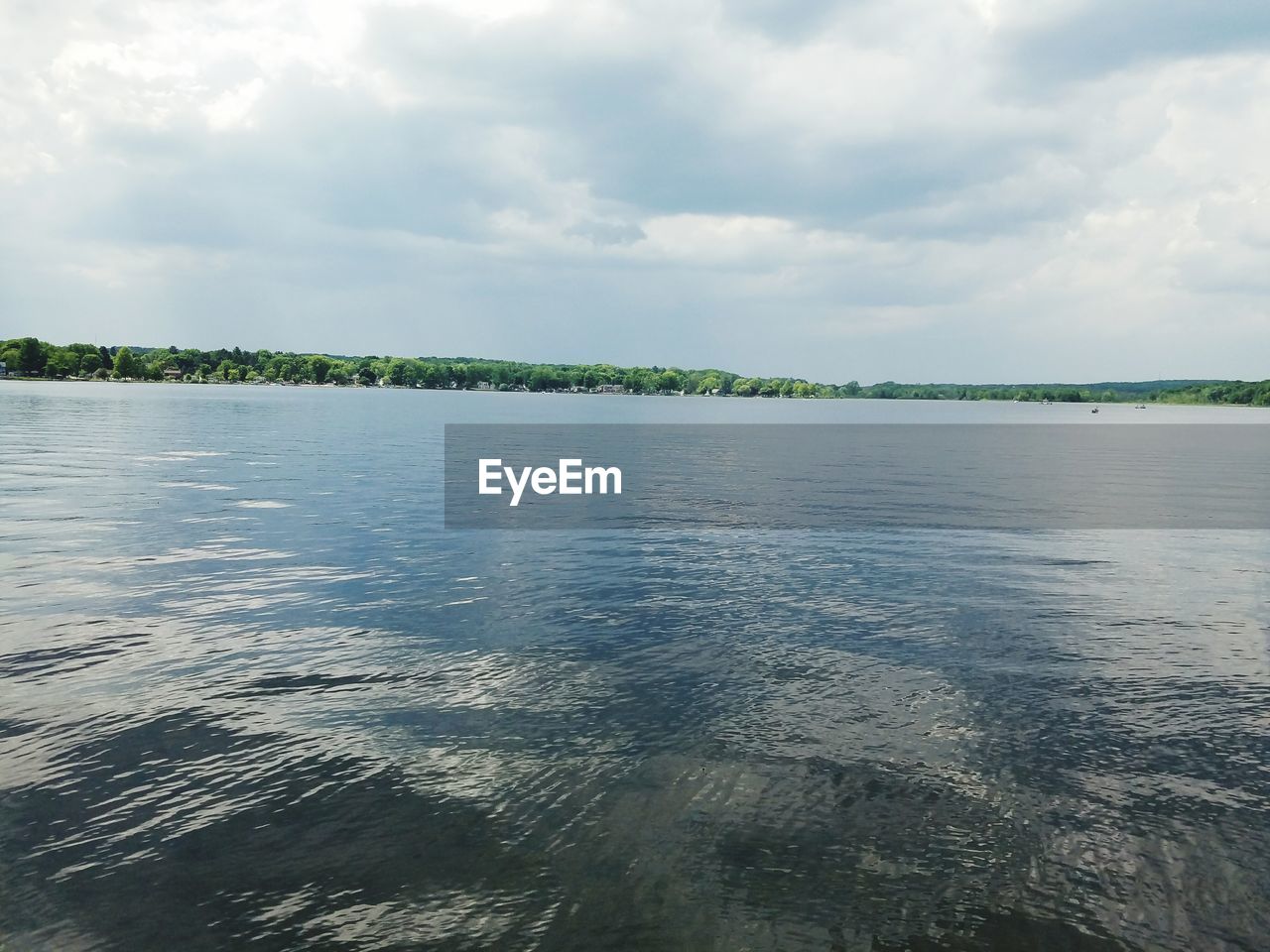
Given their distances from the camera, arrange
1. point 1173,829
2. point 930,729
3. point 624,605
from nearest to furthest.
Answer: point 1173,829, point 930,729, point 624,605

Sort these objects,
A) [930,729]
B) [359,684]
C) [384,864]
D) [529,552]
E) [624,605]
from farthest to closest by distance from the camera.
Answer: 1. [529,552]
2. [624,605]
3. [359,684]
4. [930,729]
5. [384,864]

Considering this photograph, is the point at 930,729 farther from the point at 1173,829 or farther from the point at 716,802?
the point at 716,802

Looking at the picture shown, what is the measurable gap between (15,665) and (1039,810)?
20.9 m

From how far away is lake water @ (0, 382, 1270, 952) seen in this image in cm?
1042

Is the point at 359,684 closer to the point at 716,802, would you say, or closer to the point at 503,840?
the point at 503,840

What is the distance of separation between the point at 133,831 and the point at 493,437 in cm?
9371

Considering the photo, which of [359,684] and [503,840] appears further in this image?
[359,684]

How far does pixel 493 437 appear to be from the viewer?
104375 mm

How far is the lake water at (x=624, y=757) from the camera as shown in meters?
10.4

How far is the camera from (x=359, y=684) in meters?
17.7

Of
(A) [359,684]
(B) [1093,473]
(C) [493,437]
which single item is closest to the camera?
(A) [359,684]

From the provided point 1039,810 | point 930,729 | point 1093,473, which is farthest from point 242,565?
point 1093,473

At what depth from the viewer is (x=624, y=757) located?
47.9 ft

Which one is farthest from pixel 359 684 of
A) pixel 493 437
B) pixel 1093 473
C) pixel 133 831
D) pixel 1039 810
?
pixel 493 437
